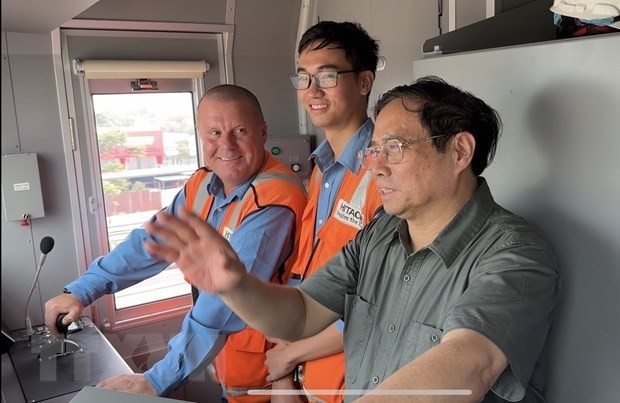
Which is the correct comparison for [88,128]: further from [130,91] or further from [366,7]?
[366,7]

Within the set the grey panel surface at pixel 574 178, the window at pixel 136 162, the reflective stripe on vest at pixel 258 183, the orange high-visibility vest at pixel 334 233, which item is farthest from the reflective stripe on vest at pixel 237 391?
the window at pixel 136 162

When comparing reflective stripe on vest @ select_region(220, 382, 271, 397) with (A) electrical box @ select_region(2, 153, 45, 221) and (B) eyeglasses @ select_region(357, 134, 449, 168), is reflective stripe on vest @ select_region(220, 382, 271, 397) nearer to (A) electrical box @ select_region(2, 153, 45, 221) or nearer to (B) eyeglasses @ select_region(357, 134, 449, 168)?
(B) eyeglasses @ select_region(357, 134, 449, 168)

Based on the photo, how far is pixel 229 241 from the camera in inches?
58.6

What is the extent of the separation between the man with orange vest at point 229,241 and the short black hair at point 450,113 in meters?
0.58

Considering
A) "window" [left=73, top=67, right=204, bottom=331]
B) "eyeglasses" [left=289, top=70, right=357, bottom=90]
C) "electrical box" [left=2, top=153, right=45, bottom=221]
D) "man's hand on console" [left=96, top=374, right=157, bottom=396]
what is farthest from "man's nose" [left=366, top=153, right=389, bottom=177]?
"window" [left=73, top=67, right=204, bottom=331]

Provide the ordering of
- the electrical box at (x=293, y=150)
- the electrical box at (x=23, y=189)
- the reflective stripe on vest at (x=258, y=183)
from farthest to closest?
the electrical box at (x=293, y=150) < the electrical box at (x=23, y=189) < the reflective stripe on vest at (x=258, y=183)

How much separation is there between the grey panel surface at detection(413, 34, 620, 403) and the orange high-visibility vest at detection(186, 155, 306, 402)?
25.2 inches

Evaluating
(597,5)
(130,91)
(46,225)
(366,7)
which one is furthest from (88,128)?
(597,5)

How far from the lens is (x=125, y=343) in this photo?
3111mm

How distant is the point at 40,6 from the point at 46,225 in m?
1.29

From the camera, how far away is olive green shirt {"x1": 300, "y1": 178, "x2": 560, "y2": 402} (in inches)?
34.1

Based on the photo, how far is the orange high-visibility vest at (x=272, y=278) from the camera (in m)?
1.60

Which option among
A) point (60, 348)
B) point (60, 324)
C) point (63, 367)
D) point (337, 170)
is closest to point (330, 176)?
point (337, 170)

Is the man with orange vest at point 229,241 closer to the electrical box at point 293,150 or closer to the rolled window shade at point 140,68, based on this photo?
the rolled window shade at point 140,68
